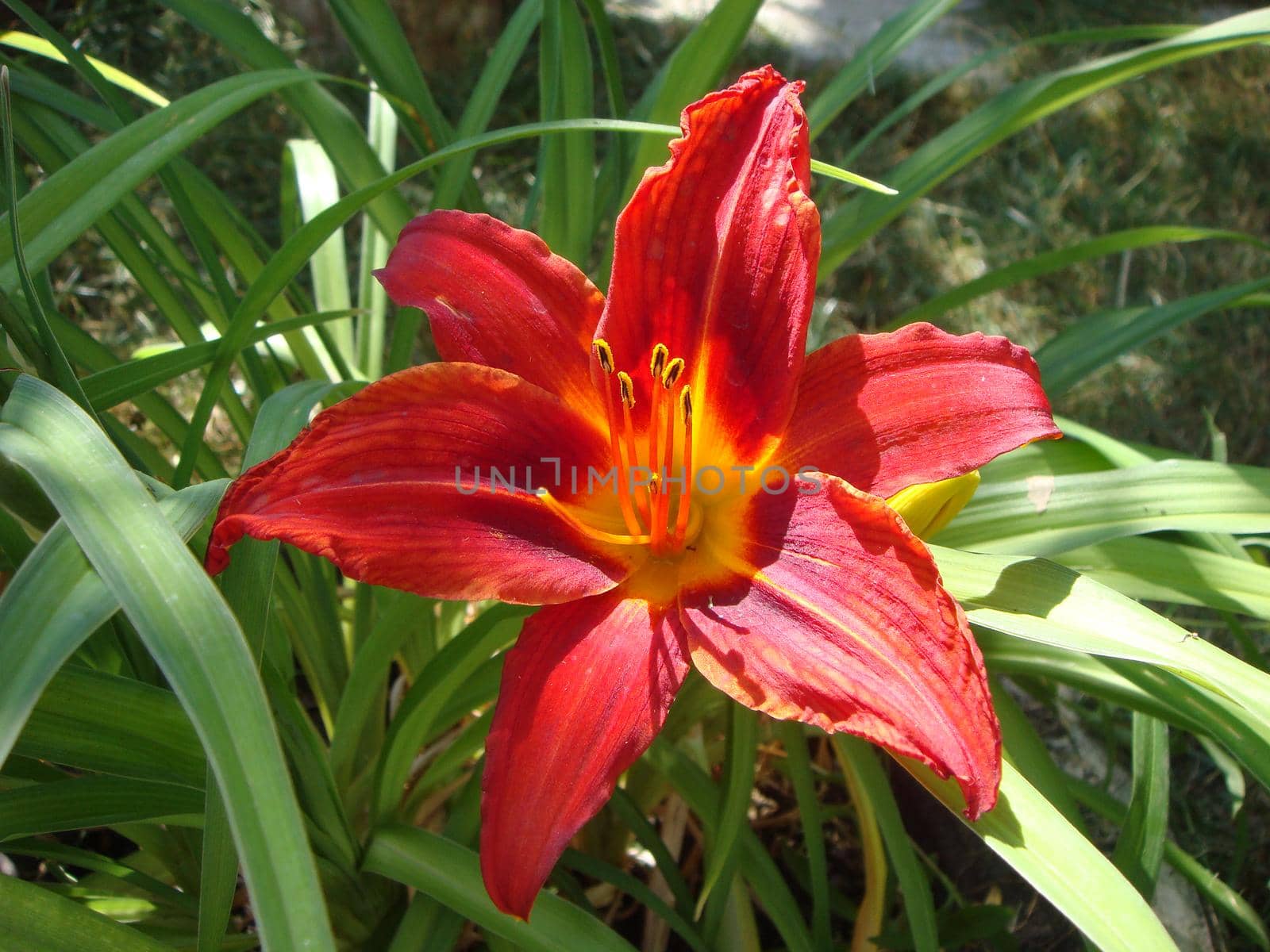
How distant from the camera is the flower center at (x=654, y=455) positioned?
1.00 metres

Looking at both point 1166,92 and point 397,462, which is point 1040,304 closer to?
point 1166,92

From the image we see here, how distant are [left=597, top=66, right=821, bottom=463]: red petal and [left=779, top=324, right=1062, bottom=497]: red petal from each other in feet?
0.15

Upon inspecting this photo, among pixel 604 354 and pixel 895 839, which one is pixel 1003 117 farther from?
pixel 895 839

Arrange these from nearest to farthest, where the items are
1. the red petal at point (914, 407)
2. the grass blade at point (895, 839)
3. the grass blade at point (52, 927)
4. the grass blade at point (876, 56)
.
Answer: the grass blade at point (52, 927)
the red petal at point (914, 407)
the grass blade at point (895, 839)
the grass blade at point (876, 56)

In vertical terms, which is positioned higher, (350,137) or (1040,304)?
(1040,304)

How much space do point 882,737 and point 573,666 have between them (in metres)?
0.27

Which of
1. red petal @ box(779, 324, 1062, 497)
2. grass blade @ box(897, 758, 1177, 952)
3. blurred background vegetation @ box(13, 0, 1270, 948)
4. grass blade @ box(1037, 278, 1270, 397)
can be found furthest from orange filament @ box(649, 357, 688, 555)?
blurred background vegetation @ box(13, 0, 1270, 948)

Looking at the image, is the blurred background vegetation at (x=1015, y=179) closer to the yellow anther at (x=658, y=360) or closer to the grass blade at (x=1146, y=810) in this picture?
the grass blade at (x=1146, y=810)

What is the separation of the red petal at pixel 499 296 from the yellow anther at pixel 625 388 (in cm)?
5

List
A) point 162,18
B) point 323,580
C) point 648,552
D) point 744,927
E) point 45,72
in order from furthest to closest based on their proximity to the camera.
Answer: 1. point 162,18
2. point 45,72
3. point 323,580
4. point 744,927
5. point 648,552

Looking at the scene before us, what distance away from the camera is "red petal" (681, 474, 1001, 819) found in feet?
2.68

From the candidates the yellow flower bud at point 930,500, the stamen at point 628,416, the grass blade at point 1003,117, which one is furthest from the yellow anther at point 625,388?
the grass blade at point 1003,117

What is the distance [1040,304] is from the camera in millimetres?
2656

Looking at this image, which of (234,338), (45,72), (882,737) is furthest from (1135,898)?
(45,72)
